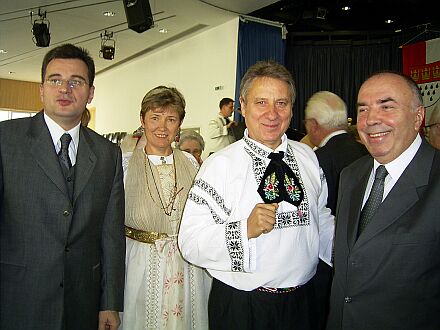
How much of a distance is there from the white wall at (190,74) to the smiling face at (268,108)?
21.6 ft

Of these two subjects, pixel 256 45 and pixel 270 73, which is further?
pixel 256 45

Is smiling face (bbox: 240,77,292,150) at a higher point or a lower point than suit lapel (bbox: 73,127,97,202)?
A: higher

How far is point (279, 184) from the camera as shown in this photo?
184cm

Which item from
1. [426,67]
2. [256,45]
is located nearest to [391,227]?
[426,67]

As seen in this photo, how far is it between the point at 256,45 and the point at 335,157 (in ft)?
18.8

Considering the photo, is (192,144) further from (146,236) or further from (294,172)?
(294,172)

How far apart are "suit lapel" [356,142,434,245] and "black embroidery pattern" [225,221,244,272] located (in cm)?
43

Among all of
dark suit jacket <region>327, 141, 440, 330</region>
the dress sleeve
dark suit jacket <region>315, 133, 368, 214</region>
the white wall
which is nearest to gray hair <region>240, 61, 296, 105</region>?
the dress sleeve

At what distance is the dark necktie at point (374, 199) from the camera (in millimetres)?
1655

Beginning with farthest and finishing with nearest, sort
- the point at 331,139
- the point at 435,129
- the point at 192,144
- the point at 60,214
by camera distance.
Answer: the point at 192,144, the point at 331,139, the point at 435,129, the point at 60,214

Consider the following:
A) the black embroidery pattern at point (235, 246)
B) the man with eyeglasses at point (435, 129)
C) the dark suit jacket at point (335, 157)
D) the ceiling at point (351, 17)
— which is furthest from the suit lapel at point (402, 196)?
the ceiling at point (351, 17)

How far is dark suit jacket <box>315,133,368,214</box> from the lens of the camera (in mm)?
3020

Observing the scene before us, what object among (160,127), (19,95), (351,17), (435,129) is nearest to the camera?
(160,127)

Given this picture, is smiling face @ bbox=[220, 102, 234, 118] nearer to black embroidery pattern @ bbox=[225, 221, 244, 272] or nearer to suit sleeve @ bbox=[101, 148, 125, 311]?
suit sleeve @ bbox=[101, 148, 125, 311]
